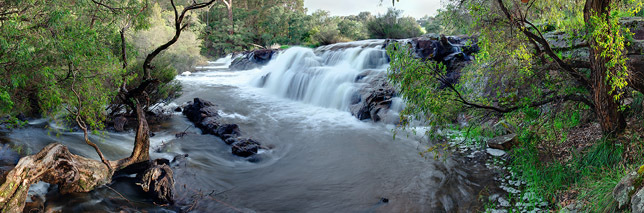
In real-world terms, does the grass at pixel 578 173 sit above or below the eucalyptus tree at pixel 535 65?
below

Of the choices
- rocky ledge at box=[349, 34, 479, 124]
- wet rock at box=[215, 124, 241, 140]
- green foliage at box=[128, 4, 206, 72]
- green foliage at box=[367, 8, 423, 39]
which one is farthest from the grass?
green foliage at box=[367, 8, 423, 39]

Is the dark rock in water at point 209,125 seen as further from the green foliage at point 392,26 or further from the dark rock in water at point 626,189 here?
the green foliage at point 392,26

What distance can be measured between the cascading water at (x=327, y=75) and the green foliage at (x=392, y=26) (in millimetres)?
5773

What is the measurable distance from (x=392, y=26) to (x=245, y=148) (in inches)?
734

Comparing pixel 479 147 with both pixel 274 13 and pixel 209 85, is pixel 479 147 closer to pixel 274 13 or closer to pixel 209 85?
pixel 209 85

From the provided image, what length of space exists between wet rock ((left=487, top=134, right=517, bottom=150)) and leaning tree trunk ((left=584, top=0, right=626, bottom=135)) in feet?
6.06

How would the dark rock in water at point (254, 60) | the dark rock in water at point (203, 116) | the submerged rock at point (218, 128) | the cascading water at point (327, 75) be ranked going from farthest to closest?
the dark rock in water at point (254, 60)
the cascading water at point (327, 75)
the dark rock in water at point (203, 116)
the submerged rock at point (218, 128)

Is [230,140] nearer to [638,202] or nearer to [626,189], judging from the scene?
[626,189]

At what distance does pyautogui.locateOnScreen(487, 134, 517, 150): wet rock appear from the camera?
6427 millimetres

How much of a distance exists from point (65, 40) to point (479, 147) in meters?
7.53

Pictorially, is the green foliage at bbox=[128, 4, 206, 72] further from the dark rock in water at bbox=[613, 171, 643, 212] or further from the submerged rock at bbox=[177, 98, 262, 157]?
the dark rock in water at bbox=[613, 171, 643, 212]

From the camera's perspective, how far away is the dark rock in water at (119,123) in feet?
29.8

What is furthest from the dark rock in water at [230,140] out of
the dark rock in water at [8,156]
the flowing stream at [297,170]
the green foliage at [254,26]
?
the green foliage at [254,26]

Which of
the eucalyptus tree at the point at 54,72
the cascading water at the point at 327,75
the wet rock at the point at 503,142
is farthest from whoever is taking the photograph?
the cascading water at the point at 327,75
